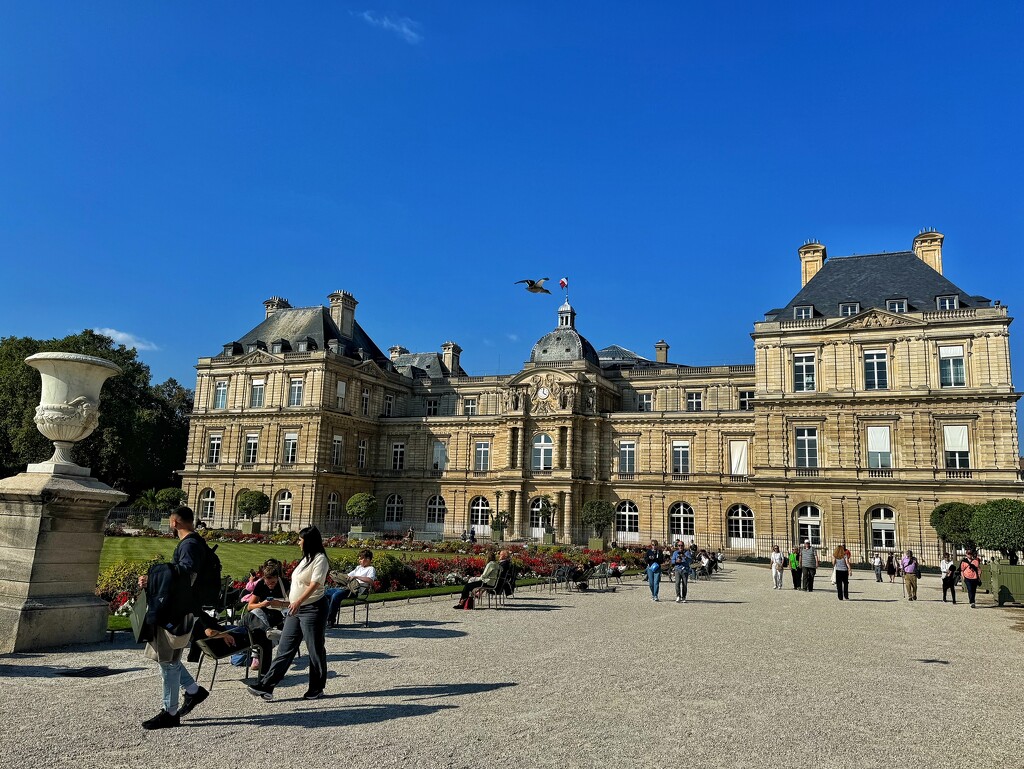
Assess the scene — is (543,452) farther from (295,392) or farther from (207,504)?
(207,504)

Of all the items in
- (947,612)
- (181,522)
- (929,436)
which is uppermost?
(929,436)

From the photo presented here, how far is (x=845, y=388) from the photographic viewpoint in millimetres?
38844

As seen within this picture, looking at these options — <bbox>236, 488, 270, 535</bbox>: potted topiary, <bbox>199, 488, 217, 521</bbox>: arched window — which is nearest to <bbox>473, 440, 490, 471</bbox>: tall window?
<bbox>236, 488, 270, 535</bbox>: potted topiary

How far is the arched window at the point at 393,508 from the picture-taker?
2064 inches

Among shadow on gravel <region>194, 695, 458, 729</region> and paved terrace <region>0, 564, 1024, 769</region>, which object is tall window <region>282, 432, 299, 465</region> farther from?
shadow on gravel <region>194, 695, 458, 729</region>

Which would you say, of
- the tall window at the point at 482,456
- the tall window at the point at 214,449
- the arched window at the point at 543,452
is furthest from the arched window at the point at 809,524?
A: the tall window at the point at 214,449

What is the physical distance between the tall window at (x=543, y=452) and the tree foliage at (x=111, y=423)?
25648 mm

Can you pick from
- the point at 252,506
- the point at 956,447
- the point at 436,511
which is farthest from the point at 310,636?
the point at 436,511

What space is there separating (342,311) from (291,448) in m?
11.1

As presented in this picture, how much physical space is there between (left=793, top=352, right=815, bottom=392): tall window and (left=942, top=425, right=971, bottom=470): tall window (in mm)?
6791

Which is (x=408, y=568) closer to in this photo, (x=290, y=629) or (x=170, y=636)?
(x=290, y=629)

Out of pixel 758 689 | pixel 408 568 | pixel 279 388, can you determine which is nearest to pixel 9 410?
pixel 279 388

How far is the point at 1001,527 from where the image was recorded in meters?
23.5

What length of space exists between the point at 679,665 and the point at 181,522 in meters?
7.02
